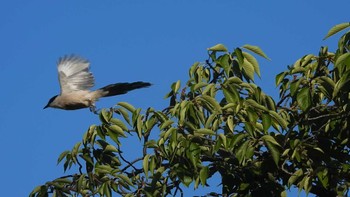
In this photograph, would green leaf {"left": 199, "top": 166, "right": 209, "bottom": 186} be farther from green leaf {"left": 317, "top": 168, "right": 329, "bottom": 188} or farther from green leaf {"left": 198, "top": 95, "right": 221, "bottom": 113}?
green leaf {"left": 317, "top": 168, "right": 329, "bottom": 188}

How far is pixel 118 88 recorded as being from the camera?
926 centimetres

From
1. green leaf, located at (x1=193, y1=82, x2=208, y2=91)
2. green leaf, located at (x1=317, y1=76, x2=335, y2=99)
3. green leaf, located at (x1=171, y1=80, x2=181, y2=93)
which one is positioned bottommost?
green leaf, located at (x1=317, y1=76, x2=335, y2=99)

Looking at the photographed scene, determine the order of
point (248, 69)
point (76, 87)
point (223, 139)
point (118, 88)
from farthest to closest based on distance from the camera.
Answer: point (76, 87)
point (118, 88)
point (248, 69)
point (223, 139)

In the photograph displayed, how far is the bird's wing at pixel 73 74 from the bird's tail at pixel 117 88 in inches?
21.7

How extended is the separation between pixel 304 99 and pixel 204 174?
736mm

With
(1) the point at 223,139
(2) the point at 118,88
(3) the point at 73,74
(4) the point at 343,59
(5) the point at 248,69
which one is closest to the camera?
(4) the point at 343,59

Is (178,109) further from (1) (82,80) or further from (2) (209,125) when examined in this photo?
(1) (82,80)

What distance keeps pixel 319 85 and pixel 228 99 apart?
57cm

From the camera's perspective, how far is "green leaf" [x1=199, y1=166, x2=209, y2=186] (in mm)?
4747

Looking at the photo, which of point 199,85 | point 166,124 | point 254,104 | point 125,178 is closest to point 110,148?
point 125,178

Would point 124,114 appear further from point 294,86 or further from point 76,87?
point 76,87

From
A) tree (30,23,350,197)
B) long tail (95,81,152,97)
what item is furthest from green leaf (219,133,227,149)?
long tail (95,81,152,97)

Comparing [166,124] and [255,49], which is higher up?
[255,49]

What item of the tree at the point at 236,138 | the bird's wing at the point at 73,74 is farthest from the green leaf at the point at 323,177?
the bird's wing at the point at 73,74
